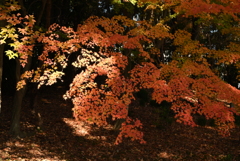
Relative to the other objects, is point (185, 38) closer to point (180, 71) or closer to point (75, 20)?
point (180, 71)

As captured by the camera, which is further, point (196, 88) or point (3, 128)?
point (3, 128)

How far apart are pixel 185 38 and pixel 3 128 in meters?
8.88

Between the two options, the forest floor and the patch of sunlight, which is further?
the patch of sunlight

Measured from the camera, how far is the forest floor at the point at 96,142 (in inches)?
330

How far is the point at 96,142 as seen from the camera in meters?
10.2

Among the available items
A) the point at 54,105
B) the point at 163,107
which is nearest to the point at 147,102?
the point at 163,107

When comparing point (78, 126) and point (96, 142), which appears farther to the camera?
point (78, 126)

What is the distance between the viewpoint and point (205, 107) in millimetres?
7914

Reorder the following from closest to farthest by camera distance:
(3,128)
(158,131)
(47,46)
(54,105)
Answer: (47,46), (3,128), (158,131), (54,105)

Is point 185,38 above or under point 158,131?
above

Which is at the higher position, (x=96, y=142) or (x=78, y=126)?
(x=78, y=126)

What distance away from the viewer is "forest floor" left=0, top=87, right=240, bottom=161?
838 centimetres

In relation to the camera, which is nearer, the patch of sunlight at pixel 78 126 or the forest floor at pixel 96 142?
the forest floor at pixel 96 142

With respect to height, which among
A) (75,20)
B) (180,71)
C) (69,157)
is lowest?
(69,157)
